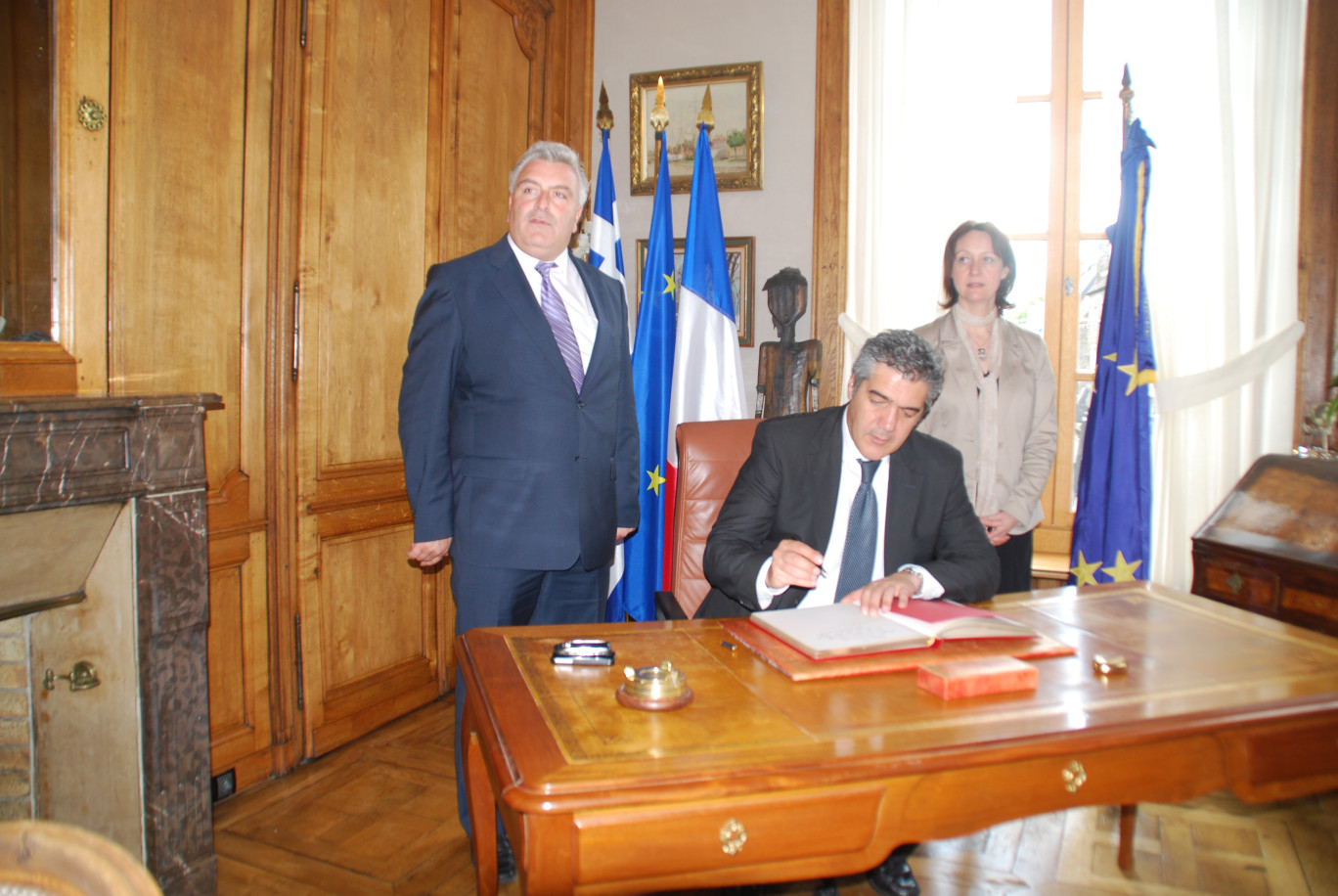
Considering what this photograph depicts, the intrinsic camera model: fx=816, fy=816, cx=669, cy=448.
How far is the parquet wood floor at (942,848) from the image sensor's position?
6.42 ft

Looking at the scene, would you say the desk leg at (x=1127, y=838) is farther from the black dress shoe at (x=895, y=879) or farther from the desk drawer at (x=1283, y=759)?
the desk drawer at (x=1283, y=759)

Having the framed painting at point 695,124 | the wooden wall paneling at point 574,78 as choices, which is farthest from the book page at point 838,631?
the wooden wall paneling at point 574,78

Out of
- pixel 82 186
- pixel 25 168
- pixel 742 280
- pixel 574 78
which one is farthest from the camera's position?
pixel 574 78

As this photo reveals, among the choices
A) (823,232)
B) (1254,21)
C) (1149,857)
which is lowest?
(1149,857)

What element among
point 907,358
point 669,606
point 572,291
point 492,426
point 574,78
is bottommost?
point 669,606

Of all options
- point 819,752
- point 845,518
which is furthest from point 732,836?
point 845,518

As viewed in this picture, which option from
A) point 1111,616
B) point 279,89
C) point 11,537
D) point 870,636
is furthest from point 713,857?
point 279,89

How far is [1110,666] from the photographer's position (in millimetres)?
1339

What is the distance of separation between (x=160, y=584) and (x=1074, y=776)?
1882 mm

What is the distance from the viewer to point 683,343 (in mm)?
3344

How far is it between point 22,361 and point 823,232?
2.90 meters

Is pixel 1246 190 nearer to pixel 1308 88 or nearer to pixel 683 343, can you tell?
pixel 1308 88

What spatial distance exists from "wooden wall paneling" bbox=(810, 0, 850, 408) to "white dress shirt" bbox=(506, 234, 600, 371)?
1.69 meters

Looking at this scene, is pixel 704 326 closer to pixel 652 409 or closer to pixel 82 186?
pixel 652 409
